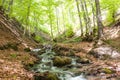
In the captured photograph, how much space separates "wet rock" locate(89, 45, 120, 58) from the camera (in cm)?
1520

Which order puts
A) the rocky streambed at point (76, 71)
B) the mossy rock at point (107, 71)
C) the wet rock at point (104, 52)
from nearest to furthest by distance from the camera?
the rocky streambed at point (76, 71) → the mossy rock at point (107, 71) → the wet rock at point (104, 52)

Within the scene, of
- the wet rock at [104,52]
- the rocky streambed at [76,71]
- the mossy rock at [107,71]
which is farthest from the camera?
the wet rock at [104,52]

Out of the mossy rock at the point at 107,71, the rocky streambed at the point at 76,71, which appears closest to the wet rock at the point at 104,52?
the rocky streambed at the point at 76,71

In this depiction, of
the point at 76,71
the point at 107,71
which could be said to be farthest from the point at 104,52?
the point at 107,71

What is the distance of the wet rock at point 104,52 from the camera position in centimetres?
1520

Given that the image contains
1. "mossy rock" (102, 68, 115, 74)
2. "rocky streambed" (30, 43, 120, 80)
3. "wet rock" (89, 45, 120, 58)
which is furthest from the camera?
"wet rock" (89, 45, 120, 58)


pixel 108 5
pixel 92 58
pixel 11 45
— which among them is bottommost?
pixel 92 58

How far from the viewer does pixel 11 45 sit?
54.6 feet

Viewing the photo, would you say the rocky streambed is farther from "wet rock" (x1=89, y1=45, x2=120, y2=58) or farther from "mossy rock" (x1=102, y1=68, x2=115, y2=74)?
"wet rock" (x1=89, y1=45, x2=120, y2=58)

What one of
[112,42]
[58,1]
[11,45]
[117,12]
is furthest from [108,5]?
[11,45]

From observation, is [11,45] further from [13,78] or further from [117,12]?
[117,12]

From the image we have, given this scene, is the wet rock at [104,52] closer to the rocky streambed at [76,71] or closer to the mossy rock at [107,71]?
the rocky streambed at [76,71]

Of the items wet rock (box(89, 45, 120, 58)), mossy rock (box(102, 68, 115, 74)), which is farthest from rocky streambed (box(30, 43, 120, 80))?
wet rock (box(89, 45, 120, 58))

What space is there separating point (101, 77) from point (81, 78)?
1.01 m
